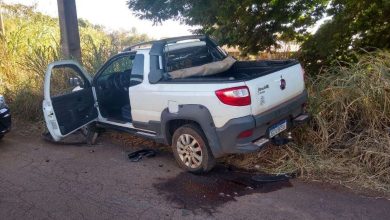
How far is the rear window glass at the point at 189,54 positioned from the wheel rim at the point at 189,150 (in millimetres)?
1012

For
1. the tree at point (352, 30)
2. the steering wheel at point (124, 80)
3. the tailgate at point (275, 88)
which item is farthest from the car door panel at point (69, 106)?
the tree at point (352, 30)

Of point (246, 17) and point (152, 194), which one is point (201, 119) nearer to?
point (152, 194)

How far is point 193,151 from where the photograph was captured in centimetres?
475

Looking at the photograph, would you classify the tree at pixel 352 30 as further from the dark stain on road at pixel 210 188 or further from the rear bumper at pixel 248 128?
the dark stain on road at pixel 210 188

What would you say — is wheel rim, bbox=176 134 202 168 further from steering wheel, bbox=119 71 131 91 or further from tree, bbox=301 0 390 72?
tree, bbox=301 0 390 72

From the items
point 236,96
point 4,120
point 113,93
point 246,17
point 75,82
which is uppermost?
point 246,17

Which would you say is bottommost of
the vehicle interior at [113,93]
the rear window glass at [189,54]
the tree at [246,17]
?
the vehicle interior at [113,93]

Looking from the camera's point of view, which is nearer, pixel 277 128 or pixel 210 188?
pixel 210 188

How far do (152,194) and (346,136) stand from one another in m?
2.83

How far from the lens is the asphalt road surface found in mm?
3754

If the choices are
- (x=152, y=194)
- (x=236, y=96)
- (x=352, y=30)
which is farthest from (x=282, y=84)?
(x=352, y=30)

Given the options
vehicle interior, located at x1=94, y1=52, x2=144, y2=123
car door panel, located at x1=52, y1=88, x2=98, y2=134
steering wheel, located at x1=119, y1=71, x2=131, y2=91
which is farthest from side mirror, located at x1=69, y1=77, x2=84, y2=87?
steering wheel, located at x1=119, y1=71, x2=131, y2=91

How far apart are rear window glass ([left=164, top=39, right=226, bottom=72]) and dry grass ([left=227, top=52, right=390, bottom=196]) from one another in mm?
1547

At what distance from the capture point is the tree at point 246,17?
659 centimetres
